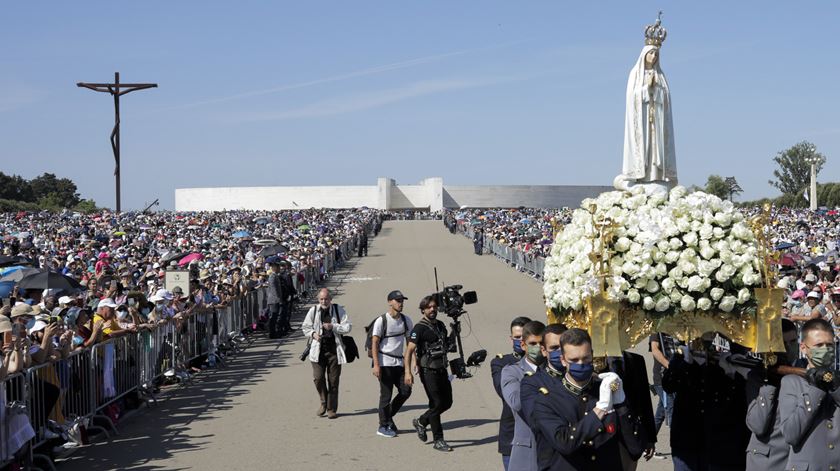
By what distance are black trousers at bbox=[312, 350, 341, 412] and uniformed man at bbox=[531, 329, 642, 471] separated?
696 centimetres

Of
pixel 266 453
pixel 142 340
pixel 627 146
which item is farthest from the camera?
pixel 142 340

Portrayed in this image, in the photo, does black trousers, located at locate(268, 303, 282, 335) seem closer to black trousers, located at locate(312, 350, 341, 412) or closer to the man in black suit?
black trousers, located at locate(312, 350, 341, 412)

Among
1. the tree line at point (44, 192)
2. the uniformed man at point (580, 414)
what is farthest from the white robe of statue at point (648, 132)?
the tree line at point (44, 192)

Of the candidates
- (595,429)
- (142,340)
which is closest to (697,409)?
(595,429)

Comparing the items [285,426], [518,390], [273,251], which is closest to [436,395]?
[285,426]

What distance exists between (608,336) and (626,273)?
0.37 m

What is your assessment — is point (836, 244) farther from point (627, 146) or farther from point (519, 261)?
point (627, 146)

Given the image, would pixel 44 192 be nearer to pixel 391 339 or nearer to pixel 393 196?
pixel 393 196

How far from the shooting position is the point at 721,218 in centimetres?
581

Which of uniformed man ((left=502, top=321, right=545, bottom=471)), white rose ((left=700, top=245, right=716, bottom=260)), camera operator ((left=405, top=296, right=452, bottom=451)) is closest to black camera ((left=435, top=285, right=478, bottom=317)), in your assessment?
camera operator ((left=405, top=296, right=452, bottom=451))

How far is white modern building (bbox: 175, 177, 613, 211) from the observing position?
136 metres

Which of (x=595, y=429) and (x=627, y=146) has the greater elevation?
(x=627, y=146)

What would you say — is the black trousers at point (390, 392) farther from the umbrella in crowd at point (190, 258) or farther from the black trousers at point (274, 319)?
the umbrella in crowd at point (190, 258)

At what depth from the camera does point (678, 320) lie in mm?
5703
